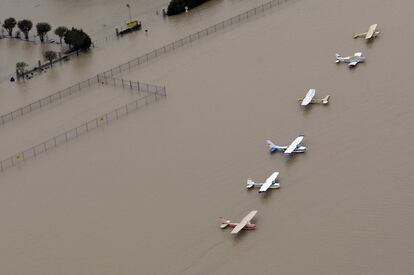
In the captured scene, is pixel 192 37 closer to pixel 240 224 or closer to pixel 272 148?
pixel 272 148

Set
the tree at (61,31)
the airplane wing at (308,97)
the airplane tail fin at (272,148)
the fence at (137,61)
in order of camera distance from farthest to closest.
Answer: the tree at (61,31), the fence at (137,61), the airplane wing at (308,97), the airplane tail fin at (272,148)

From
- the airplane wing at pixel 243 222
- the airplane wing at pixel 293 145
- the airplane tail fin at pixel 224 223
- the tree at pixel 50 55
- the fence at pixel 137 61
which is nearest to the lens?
the airplane wing at pixel 243 222

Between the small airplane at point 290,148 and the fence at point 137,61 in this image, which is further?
the fence at point 137,61

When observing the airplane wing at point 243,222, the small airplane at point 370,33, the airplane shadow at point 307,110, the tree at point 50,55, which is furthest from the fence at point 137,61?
the airplane wing at point 243,222

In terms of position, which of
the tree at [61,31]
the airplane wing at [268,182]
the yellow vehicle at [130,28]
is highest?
the tree at [61,31]

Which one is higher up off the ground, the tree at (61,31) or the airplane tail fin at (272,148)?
the tree at (61,31)

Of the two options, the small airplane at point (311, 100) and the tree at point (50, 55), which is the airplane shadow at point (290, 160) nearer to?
the small airplane at point (311, 100)

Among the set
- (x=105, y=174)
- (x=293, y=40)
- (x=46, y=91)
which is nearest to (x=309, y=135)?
(x=105, y=174)
